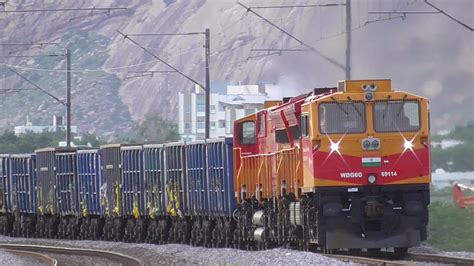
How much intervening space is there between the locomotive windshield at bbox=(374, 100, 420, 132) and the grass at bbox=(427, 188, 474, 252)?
11.2 meters

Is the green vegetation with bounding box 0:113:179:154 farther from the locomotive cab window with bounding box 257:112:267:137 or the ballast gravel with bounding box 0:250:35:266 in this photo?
the locomotive cab window with bounding box 257:112:267:137

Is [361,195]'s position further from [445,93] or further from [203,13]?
[203,13]

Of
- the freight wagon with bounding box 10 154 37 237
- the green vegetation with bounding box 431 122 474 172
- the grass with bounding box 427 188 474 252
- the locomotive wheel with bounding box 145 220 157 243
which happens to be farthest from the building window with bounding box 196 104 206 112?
the green vegetation with bounding box 431 122 474 172

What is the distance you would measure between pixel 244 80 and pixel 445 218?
115m

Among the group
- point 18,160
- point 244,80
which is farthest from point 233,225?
point 244,80

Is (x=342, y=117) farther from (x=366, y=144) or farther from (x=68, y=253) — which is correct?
(x=68, y=253)

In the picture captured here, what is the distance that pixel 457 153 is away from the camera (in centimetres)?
3391

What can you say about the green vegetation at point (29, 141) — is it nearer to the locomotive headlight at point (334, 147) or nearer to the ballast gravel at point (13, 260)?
the ballast gravel at point (13, 260)

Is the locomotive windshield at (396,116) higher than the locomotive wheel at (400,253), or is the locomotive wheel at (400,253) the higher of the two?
the locomotive windshield at (396,116)

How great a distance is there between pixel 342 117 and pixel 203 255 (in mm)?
7882

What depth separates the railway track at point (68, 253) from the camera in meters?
32.6

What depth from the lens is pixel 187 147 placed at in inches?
1564

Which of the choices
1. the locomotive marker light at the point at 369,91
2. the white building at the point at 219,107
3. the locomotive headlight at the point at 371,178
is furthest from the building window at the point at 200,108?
the locomotive headlight at the point at 371,178

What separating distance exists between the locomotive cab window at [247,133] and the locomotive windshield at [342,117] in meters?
6.91
